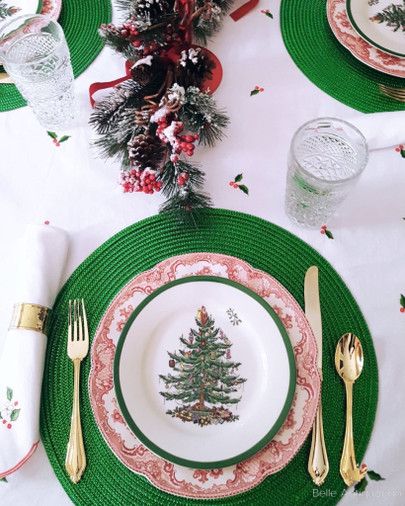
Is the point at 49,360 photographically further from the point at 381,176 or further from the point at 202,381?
the point at 381,176

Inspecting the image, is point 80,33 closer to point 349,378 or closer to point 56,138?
point 56,138

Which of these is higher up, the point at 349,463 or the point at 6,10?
the point at 6,10

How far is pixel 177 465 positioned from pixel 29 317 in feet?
0.87

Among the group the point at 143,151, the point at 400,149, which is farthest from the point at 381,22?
the point at 143,151

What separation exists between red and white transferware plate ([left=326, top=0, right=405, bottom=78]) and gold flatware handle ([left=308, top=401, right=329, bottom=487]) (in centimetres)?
61

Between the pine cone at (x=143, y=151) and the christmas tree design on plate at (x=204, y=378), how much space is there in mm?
244

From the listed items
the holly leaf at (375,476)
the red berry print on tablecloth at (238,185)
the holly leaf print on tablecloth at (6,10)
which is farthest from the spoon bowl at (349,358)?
the holly leaf print on tablecloth at (6,10)

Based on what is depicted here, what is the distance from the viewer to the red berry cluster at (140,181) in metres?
0.66

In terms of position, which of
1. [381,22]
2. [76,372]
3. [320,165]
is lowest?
[76,372]

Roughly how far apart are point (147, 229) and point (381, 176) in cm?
39

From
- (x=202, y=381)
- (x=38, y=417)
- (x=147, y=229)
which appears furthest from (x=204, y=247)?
(x=38, y=417)

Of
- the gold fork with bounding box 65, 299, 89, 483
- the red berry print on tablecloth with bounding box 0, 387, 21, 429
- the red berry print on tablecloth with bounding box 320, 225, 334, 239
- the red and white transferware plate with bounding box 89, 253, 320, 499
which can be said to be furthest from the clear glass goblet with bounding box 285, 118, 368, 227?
the red berry print on tablecloth with bounding box 0, 387, 21, 429

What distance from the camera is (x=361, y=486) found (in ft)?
1.82

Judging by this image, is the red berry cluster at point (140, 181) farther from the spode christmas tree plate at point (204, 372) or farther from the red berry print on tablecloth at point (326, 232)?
the red berry print on tablecloth at point (326, 232)
